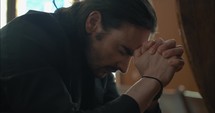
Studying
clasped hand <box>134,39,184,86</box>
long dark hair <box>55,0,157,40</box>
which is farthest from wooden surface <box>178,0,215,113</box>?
long dark hair <box>55,0,157,40</box>

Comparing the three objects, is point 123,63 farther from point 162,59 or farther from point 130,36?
point 162,59

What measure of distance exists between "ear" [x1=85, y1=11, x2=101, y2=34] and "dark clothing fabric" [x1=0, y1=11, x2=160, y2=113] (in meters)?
0.06

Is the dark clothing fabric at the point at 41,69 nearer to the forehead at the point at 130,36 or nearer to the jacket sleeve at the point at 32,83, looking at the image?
the jacket sleeve at the point at 32,83

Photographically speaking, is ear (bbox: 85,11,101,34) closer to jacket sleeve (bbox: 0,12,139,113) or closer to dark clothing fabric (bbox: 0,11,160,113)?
dark clothing fabric (bbox: 0,11,160,113)

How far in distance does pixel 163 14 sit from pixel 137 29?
257 cm

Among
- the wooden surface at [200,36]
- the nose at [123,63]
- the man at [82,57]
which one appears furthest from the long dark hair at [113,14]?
the wooden surface at [200,36]

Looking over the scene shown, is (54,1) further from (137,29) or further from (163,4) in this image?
(163,4)

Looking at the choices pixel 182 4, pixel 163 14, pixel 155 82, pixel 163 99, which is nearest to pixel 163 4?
Answer: pixel 163 14

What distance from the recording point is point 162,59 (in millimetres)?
792

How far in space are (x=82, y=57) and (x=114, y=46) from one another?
112 mm

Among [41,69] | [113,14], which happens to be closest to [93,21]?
[113,14]

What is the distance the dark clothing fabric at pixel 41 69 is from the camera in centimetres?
76

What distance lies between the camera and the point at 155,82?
0.77 m

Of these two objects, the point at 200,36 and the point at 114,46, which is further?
Result: the point at 114,46
